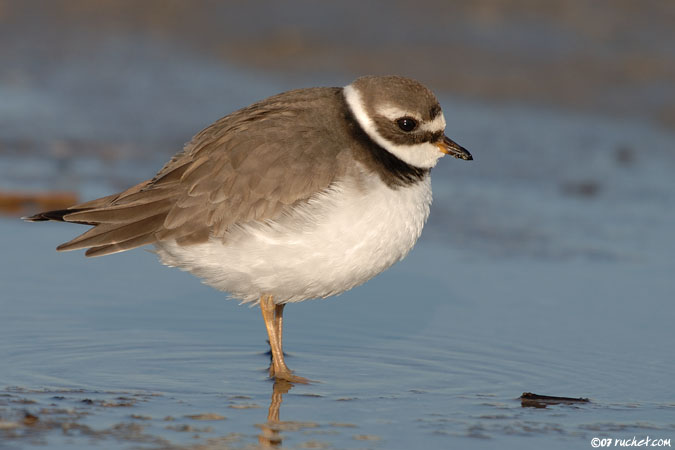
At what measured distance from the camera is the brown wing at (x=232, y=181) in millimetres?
6508

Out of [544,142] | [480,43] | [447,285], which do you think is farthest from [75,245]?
[480,43]

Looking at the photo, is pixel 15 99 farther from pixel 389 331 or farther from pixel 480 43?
pixel 389 331

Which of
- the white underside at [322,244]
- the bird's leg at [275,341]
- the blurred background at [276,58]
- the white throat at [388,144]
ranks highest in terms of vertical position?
the blurred background at [276,58]

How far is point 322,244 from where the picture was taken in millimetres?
6371

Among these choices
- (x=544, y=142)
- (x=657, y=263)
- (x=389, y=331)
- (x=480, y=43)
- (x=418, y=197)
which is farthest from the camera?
(x=480, y=43)

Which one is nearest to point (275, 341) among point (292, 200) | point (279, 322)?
point (279, 322)

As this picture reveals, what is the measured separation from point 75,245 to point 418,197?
2.19m

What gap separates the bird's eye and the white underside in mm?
399

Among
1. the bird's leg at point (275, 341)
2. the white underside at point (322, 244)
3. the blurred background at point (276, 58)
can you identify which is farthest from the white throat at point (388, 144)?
Result: the blurred background at point (276, 58)

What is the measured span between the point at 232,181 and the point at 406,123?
116 centimetres

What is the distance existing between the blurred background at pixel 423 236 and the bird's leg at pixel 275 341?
0.45 ft

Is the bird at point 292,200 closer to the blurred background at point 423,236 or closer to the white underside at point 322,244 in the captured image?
the white underside at point 322,244

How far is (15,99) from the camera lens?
12.9m

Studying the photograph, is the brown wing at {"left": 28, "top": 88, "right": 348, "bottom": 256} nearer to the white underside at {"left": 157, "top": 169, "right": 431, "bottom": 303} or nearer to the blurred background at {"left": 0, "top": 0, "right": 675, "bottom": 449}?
the white underside at {"left": 157, "top": 169, "right": 431, "bottom": 303}
